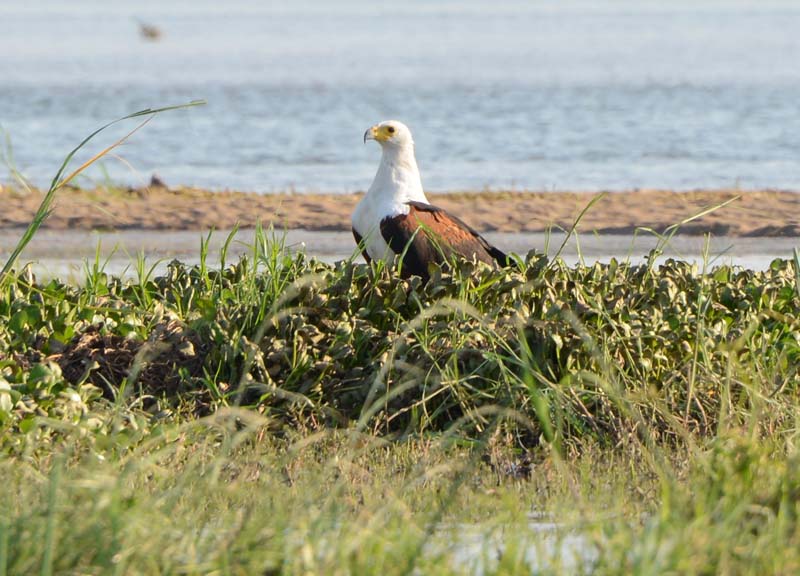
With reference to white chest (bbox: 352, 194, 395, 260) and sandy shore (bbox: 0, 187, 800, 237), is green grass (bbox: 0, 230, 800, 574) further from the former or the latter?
sandy shore (bbox: 0, 187, 800, 237)

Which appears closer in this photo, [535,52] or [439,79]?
[439,79]

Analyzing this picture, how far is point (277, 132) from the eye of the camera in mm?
27734

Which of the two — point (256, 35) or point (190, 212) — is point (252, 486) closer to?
point (190, 212)

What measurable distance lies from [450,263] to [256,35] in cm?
9312

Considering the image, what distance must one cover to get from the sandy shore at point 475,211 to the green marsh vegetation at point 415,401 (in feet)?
18.6

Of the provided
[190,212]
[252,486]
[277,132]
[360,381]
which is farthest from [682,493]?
[277,132]

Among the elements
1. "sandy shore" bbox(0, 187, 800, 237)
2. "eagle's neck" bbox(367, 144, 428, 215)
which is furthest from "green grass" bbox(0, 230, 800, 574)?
"sandy shore" bbox(0, 187, 800, 237)

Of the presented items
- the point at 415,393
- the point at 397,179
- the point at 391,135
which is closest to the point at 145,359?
the point at 415,393

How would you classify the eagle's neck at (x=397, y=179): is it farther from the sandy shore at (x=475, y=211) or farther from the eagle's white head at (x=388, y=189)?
the sandy shore at (x=475, y=211)

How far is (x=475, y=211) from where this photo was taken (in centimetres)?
1382

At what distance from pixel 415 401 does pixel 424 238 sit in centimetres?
148

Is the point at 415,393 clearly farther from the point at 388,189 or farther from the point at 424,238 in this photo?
the point at 388,189

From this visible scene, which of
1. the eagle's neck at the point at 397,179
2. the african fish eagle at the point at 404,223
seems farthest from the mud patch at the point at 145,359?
the eagle's neck at the point at 397,179

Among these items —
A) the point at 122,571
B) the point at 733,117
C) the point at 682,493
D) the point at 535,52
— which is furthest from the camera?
the point at 535,52
